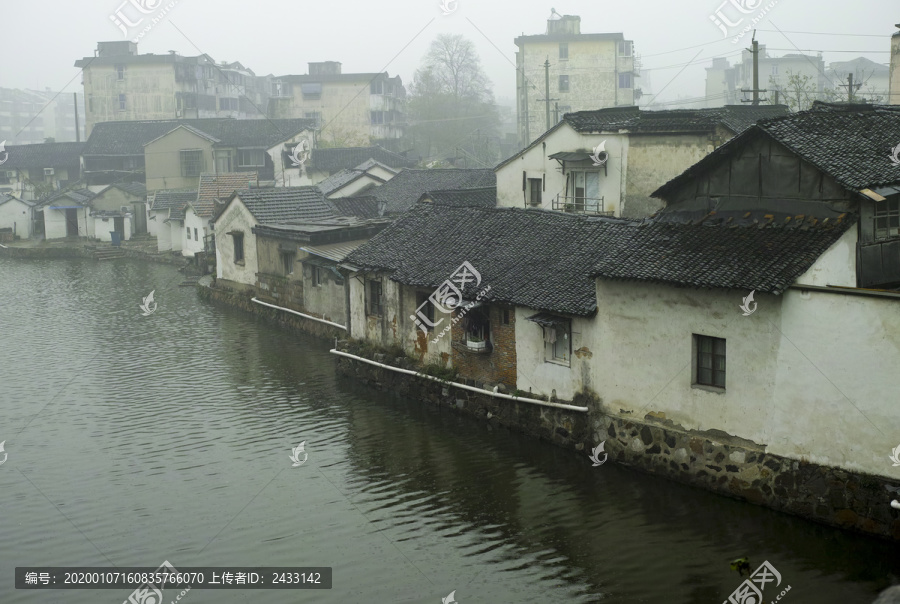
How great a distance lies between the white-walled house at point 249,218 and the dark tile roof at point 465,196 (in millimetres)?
3915

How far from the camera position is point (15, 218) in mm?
51781

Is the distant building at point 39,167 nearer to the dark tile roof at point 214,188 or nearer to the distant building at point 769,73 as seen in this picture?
the dark tile roof at point 214,188

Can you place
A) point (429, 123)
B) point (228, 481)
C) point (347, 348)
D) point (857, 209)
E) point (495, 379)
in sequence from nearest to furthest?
point (857, 209), point (228, 481), point (495, 379), point (347, 348), point (429, 123)

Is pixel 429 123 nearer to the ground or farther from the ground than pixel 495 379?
farther from the ground

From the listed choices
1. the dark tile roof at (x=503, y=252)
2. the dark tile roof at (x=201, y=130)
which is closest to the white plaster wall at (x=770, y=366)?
the dark tile roof at (x=503, y=252)

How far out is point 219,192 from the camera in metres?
41.4

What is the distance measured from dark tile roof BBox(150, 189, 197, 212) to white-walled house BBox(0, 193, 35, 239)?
10054mm

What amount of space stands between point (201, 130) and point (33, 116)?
86.5 meters

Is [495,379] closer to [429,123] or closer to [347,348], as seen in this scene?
[347,348]

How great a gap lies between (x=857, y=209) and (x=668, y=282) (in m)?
3.08

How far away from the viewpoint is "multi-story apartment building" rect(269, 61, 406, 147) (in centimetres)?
6956

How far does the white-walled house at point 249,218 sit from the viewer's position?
31.6 m

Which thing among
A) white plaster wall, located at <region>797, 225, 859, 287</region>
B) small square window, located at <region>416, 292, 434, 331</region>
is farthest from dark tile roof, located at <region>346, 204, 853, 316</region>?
small square window, located at <region>416, 292, 434, 331</region>

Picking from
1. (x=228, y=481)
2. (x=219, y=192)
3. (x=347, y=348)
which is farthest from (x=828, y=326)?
(x=219, y=192)
